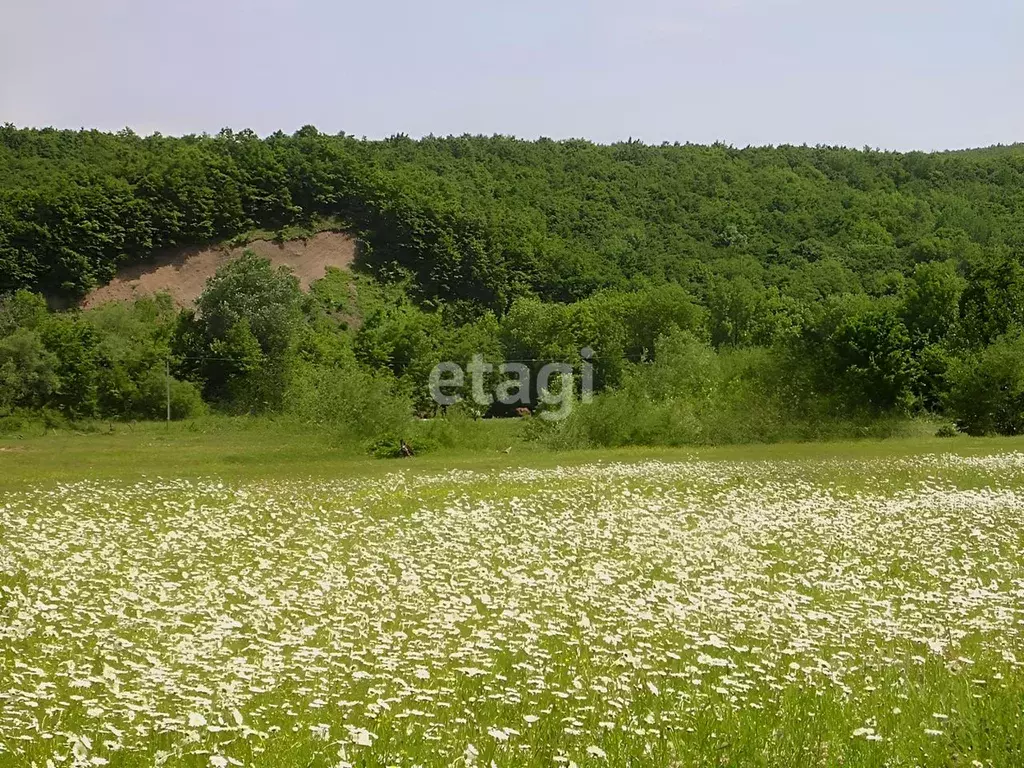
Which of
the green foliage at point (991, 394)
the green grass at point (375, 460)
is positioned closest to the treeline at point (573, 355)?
the green foliage at point (991, 394)

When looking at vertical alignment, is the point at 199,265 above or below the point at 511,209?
below

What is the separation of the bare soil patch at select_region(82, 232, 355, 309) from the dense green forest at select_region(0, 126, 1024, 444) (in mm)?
1825

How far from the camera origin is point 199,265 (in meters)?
140

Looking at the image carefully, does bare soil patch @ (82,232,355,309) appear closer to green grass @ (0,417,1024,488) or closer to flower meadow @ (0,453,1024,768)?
green grass @ (0,417,1024,488)

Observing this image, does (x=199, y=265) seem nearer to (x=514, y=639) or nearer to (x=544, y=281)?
(x=544, y=281)

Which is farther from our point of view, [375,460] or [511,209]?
[511,209]

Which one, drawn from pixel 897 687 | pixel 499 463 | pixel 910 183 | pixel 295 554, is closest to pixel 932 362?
pixel 499 463

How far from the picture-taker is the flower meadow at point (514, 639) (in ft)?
25.4

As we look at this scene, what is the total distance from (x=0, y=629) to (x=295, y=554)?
6.06m

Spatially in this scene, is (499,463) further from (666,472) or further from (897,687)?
(897,687)

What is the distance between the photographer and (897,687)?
9180 mm

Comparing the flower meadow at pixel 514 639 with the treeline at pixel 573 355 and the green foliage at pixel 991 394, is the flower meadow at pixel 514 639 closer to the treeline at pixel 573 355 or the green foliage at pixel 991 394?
the treeline at pixel 573 355

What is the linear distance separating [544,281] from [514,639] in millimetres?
138115

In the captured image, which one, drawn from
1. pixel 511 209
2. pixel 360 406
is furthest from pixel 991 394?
pixel 511 209
